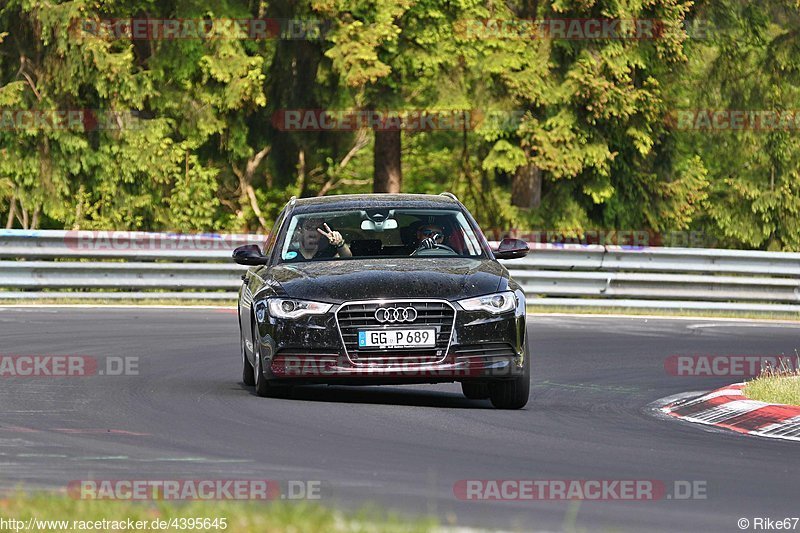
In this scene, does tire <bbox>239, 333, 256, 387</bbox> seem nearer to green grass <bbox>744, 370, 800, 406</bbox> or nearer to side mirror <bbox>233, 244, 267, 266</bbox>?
side mirror <bbox>233, 244, 267, 266</bbox>

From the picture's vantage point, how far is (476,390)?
1305 centimetres

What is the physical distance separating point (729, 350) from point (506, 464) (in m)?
9.51

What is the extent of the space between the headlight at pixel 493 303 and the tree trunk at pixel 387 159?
82.2ft

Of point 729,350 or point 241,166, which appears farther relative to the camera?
point 241,166

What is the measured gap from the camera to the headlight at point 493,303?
38.9 feet

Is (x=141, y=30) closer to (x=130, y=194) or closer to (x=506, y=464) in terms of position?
(x=130, y=194)

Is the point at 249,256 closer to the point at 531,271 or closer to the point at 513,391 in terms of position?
the point at 513,391

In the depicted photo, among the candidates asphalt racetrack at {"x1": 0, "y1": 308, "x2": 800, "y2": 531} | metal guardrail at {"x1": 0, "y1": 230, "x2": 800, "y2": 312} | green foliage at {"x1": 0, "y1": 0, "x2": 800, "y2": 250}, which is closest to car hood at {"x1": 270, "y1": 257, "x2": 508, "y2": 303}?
asphalt racetrack at {"x1": 0, "y1": 308, "x2": 800, "y2": 531}

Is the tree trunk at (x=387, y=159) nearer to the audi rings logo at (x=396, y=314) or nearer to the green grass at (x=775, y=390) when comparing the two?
the green grass at (x=775, y=390)

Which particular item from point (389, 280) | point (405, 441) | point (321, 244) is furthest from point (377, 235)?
point (405, 441)

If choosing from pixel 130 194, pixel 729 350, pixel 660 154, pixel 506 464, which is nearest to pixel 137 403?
pixel 506 464

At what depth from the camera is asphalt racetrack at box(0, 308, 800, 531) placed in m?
7.92

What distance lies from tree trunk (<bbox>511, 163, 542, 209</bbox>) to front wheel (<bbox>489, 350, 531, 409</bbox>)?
24537 millimetres

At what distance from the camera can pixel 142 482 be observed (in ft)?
27.0
